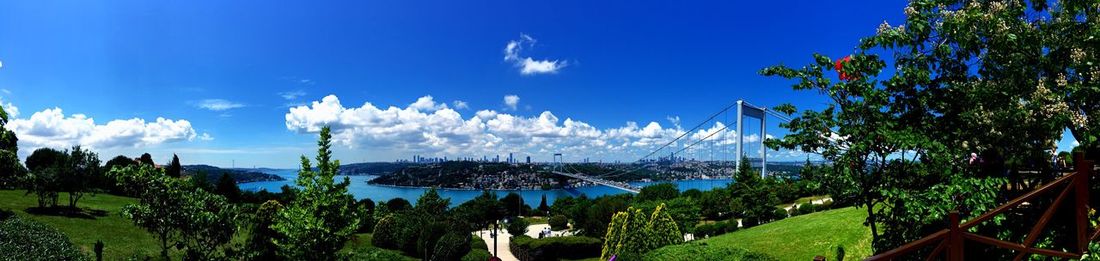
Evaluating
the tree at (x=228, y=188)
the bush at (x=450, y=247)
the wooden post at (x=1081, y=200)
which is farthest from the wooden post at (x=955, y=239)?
Answer: the tree at (x=228, y=188)

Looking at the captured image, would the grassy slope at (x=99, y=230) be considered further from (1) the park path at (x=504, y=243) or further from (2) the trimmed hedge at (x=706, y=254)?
(2) the trimmed hedge at (x=706, y=254)

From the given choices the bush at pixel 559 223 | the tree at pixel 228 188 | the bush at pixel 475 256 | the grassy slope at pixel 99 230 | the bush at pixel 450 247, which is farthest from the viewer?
the bush at pixel 559 223

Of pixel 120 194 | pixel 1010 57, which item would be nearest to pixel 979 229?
pixel 1010 57

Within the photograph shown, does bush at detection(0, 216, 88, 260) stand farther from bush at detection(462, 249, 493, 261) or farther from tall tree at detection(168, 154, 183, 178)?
tall tree at detection(168, 154, 183, 178)

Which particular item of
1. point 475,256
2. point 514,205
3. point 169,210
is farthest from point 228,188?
point 169,210

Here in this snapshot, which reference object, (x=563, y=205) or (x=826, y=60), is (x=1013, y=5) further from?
(x=563, y=205)
